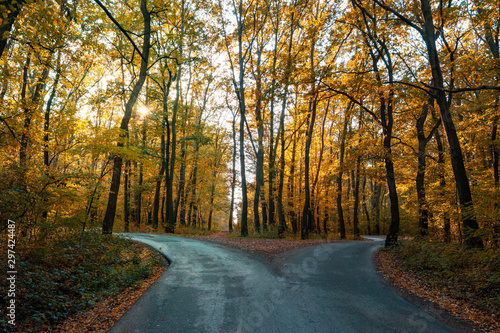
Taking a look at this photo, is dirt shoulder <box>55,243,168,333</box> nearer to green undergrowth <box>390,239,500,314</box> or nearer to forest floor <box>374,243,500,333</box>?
forest floor <box>374,243,500,333</box>

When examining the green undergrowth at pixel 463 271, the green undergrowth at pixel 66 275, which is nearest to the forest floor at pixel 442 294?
the green undergrowth at pixel 463 271

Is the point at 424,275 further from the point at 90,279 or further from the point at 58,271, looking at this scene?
the point at 58,271

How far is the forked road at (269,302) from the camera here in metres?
4.16

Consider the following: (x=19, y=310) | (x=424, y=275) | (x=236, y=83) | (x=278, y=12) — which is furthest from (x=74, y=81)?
(x=424, y=275)

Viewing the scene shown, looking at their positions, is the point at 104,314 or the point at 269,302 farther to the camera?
the point at 269,302

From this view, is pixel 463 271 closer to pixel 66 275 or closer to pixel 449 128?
pixel 449 128

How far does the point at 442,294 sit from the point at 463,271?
1.25m

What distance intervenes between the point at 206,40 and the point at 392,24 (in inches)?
479

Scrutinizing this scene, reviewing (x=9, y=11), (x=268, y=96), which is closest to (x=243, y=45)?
(x=268, y=96)

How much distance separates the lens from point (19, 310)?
4.12 metres

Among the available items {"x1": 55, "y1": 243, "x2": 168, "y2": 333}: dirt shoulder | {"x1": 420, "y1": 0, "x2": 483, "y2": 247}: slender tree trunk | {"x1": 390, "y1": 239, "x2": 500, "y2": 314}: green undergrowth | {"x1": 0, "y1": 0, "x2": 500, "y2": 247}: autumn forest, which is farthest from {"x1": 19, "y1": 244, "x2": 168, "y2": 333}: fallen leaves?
{"x1": 420, "y1": 0, "x2": 483, "y2": 247}: slender tree trunk

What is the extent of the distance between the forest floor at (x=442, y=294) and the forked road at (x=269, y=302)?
0.42m

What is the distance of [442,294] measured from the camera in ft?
18.6

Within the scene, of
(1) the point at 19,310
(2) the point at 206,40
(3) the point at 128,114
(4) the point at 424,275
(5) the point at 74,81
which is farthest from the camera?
(2) the point at 206,40
